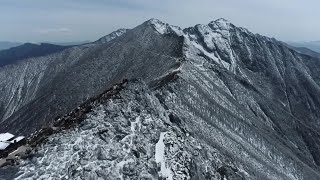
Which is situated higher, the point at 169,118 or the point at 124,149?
the point at 124,149

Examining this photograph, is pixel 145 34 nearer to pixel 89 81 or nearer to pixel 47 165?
pixel 89 81

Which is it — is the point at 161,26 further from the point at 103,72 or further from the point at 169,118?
the point at 169,118

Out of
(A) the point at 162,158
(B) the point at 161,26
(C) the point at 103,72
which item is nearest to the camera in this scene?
(A) the point at 162,158

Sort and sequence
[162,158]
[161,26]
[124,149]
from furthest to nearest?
[161,26], [162,158], [124,149]

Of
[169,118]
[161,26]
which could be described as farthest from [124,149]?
[161,26]

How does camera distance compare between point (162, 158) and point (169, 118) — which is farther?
point (169, 118)

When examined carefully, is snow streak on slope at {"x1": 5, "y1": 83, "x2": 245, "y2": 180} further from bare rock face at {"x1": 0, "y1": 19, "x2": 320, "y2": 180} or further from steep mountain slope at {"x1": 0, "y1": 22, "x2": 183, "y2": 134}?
steep mountain slope at {"x1": 0, "y1": 22, "x2": 183, "y2": 134}

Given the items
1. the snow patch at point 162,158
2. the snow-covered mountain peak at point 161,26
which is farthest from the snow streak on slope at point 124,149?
the snow-covered mountain peak at point 161,26

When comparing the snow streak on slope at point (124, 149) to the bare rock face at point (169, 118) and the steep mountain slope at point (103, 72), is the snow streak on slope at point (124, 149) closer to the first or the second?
the bare rock face at point (169, 118)
